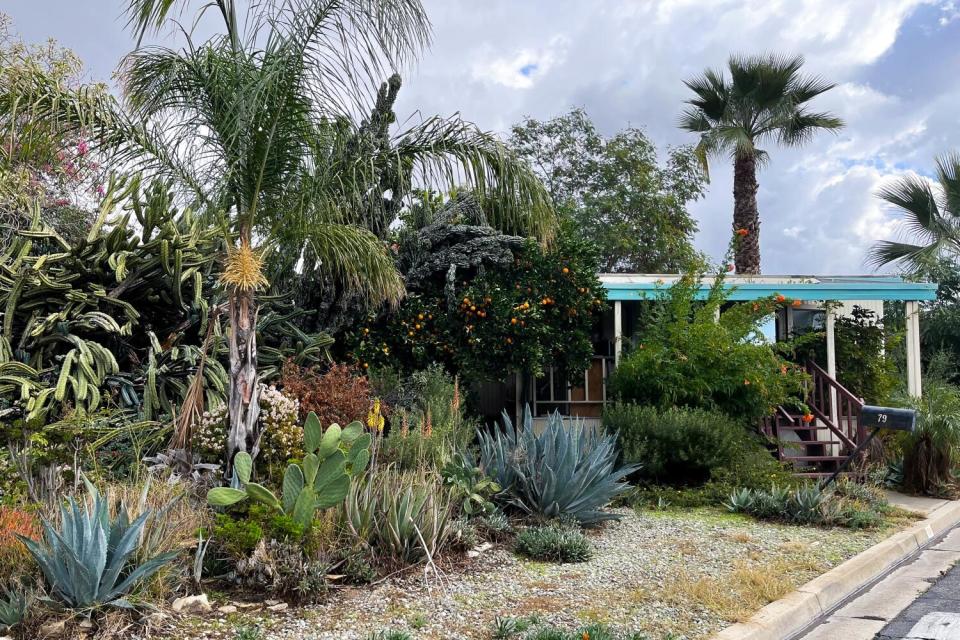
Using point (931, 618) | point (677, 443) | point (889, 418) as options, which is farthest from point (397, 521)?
point (889, 418)

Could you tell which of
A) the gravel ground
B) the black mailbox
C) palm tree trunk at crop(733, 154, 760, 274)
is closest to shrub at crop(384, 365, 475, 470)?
the gravel ground

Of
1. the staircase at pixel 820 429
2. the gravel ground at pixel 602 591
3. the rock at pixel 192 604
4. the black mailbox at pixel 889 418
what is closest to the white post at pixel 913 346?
the staircase at pixel 820 429

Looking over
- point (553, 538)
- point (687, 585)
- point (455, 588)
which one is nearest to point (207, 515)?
point (455, 588)

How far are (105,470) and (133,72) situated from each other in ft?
12.0

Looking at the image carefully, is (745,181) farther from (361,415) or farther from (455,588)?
(455,588)

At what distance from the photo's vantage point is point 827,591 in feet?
19.2

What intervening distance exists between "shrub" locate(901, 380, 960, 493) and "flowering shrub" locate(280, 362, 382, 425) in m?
7.12

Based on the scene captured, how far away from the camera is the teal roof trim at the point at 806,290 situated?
12281 millimetres

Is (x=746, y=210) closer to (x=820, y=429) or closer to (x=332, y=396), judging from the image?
(x=820, y=429)

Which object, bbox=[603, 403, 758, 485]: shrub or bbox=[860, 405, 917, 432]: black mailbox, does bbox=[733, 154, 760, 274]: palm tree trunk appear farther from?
bbox=[860, 405, 917, 432]: black mailbox

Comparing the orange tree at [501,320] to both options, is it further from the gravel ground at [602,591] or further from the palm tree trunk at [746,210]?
the palm tree trunk at [746,210]

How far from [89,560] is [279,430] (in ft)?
10.7

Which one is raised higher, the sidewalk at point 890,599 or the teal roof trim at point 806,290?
the teal roof trim at point 806,290

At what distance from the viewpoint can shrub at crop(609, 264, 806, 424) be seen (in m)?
10.7
